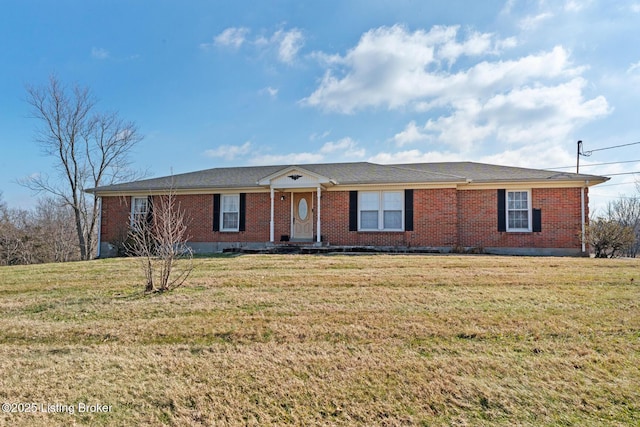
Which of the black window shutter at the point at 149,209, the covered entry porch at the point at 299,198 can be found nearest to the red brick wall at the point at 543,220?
the covered entry porch at the point at 299,198

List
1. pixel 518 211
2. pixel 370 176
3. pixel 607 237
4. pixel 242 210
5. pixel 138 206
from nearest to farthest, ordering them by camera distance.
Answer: pixel 607 237 < pixel 518 211 < pixel 370 176 < pixel 242 210 < pixel 138 206

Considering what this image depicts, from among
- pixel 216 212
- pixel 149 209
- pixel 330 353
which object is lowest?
pixel 330 353

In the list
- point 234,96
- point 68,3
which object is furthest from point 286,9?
point 68,3

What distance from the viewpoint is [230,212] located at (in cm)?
1603

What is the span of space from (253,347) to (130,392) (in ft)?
4.18

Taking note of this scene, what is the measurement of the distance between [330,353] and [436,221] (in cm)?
1131

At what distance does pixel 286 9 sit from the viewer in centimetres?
1153

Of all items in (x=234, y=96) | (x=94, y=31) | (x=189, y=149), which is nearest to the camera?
(x=94, y=31)

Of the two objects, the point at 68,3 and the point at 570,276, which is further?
the point at 68,3

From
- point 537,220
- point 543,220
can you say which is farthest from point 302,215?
point 543,220

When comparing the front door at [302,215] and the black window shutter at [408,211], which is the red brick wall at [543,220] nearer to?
the black window shutter at [408,211]

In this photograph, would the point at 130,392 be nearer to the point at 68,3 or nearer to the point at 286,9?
the point at 286,9

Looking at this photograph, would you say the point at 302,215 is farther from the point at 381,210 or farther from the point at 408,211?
the point at 408,211

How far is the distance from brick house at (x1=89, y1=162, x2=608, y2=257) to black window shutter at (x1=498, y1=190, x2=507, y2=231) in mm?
35
